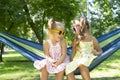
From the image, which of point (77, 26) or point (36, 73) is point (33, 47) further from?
point (36, 73)

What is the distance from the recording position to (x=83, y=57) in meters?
4.02

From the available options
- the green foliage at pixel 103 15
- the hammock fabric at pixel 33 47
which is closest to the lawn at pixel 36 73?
the hammock fabric at pixel 33 47

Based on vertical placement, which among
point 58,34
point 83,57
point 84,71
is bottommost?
point 84,71

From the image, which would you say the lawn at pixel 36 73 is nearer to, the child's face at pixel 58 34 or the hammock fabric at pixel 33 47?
the hammock fabric at pixel 33 47

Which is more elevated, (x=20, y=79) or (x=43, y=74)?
(x=43, y=74)

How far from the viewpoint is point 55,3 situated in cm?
1178

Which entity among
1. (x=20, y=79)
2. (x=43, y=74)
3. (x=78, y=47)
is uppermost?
(x=78, y=47)

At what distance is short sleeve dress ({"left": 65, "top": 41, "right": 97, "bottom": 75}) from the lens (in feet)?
12.6

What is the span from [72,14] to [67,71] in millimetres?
8234

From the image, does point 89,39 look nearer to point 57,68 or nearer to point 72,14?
point 57,68

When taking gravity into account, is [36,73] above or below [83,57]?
below

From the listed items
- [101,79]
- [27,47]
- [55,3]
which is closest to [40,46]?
[27,47]

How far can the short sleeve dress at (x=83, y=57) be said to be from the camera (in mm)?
3836

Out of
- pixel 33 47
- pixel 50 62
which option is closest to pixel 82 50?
pixel 50 62
